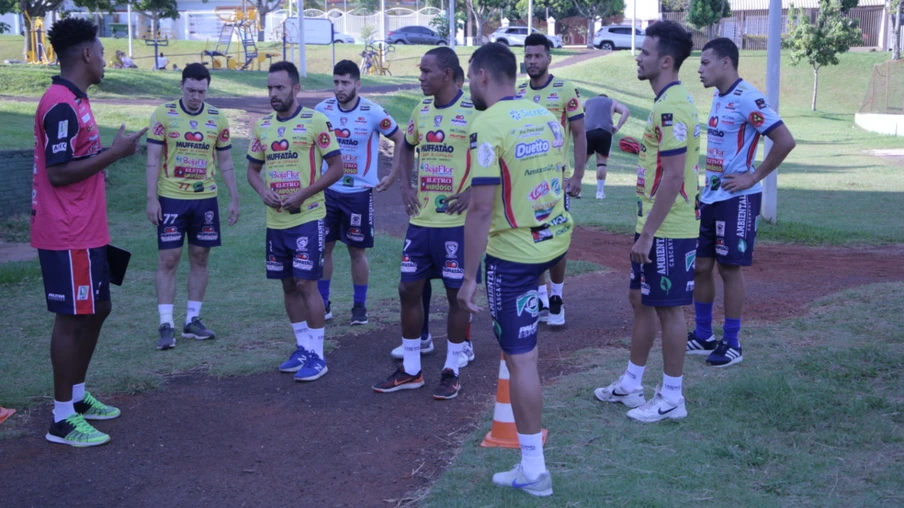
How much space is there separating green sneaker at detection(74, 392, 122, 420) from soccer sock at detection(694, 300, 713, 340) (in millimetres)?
4144

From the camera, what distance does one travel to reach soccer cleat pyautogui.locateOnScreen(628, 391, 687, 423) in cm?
494

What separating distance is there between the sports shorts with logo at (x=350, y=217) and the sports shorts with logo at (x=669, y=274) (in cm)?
316

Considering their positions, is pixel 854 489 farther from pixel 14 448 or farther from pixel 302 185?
pixel 14 448

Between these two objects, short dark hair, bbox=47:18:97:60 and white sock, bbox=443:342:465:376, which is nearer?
short dark hair, bbox=47:18:97:60

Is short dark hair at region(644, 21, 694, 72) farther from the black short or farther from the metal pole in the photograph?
the black short

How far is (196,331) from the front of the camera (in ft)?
23.1

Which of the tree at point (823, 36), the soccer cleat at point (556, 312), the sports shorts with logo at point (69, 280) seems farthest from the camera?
the tree at point (823, 36)

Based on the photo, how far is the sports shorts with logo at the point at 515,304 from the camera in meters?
4.04

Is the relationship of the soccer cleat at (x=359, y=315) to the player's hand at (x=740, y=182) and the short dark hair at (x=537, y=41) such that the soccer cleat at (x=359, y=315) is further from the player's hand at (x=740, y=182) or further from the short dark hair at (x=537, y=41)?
the player's hand at (x=740, y=182)

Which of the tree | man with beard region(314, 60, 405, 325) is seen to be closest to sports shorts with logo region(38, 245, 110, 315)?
man with beard region(314, 60, 405, 325)

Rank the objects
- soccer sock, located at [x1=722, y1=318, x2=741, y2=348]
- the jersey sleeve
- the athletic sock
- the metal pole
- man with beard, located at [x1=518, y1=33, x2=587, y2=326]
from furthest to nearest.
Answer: the metal pole, the athletic sock, man with beard, located at [x1=518, y1=33, x2=587, y2=326], soccer sock, located at [x1=722, y1=318, x2=741, y2=348], the jersey sleeve

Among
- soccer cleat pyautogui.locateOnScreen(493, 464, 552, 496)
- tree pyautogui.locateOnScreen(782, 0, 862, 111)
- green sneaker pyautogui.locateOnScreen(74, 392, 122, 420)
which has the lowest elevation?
green sneaker pyautogui.locateOnScreen(74, 392, 122, 420)

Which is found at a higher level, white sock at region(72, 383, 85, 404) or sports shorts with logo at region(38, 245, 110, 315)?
sports shorts with logo at region(38, 245, 110, 315)

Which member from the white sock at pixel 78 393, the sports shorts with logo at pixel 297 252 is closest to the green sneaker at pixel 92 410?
the white sock at pixel 78 393
